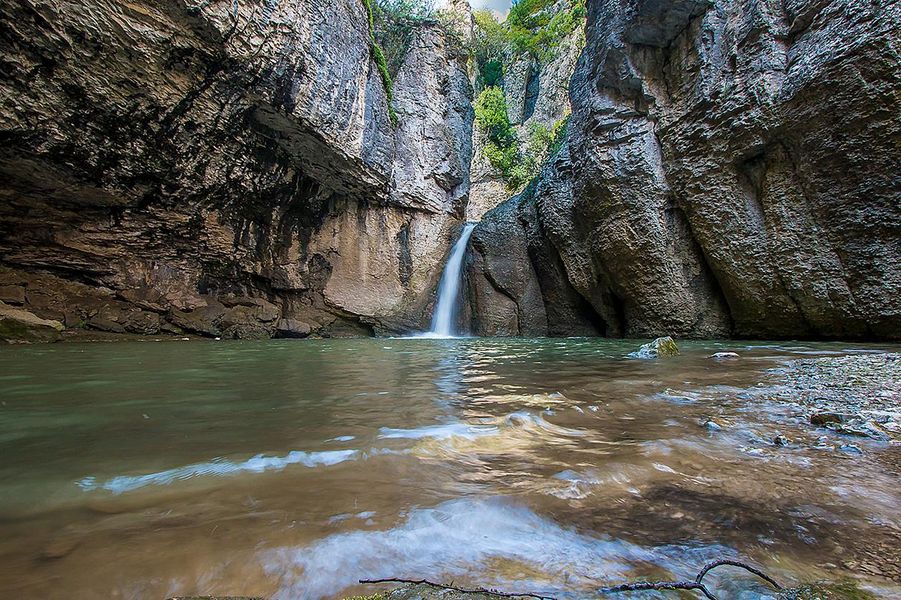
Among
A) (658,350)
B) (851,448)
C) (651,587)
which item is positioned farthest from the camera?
(658,350)

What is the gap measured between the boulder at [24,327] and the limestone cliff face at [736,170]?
11.9 m

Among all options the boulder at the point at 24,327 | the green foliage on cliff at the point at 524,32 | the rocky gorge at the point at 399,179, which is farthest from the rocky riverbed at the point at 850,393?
the green foliage on cliff at the point at 524,32

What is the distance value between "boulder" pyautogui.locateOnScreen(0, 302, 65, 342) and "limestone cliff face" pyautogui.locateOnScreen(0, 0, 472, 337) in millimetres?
528

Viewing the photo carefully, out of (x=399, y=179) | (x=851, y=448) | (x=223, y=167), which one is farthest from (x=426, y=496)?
(x=399, y=179)

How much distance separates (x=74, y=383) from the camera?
10.7 ft

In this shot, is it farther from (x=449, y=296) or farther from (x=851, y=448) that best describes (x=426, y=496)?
(x=449, y=296)

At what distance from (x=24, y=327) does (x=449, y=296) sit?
33.7 feet

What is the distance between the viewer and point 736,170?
726 cm

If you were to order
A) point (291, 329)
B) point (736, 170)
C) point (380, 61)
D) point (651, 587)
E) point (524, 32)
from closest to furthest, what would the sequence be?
1. point (651, 587)
2. point (736, 170)
3. point (380, 61)
4. point (291, 329)
5. point (524, 32)

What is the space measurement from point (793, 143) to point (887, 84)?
4.04 feet

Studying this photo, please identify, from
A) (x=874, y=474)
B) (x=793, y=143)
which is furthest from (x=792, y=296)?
(x=874, y=474)

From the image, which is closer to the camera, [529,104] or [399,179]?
[399,179]

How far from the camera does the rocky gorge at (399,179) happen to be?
5.97m

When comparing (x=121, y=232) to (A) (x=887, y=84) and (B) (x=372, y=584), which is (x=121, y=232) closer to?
(B) (x=372, y=584)
